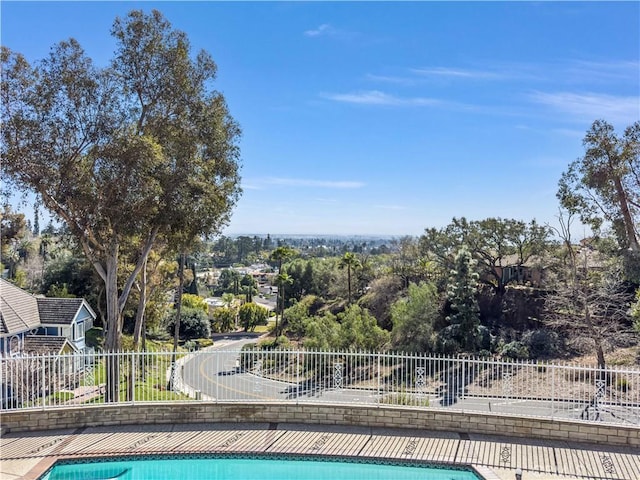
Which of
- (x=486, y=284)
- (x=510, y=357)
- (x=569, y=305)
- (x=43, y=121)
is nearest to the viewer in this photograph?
(x=43, y=121)

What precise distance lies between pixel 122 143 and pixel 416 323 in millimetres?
22830

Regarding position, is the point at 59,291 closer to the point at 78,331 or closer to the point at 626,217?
the point at 78,331

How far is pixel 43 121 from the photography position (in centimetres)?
1213

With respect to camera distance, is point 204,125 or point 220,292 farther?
point 220,292

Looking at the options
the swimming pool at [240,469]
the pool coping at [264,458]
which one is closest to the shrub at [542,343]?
the pool coping at [264,458]

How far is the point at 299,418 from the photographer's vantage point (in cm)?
1110

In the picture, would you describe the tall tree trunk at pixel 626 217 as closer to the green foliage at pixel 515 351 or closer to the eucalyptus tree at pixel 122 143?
the green foliage at pixel 515 351

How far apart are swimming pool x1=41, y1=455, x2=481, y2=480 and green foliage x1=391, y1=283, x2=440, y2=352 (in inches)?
837

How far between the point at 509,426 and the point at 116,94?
1194 centimetres

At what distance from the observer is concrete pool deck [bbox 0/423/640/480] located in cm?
899

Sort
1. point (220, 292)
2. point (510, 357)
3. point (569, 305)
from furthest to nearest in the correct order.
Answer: point (220, 292) < point (510, 357) < point (569, 305)

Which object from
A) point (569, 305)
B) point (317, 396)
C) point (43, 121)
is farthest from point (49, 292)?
point (569, 305)

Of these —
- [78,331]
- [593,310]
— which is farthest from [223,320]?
[593,310]

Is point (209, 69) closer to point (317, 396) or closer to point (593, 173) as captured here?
point (317, 396)
